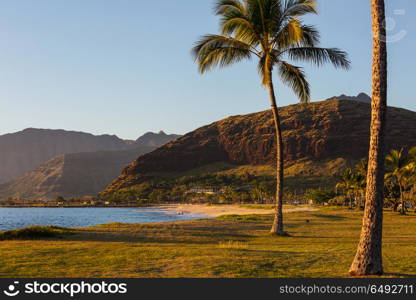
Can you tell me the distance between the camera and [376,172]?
34.6 feet

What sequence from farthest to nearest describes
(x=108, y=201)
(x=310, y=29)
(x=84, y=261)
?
(x=108, y=201) → (x=310, y=29) → (x=84, y=261)

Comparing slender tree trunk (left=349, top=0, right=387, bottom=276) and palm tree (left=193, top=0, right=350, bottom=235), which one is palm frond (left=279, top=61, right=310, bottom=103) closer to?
palm tree (left=193, top=0, right=350, bottom=235)

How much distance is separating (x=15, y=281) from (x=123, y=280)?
229cm

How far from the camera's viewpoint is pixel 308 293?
834 centimetres

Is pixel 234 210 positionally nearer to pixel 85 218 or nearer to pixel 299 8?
pixel 85 218

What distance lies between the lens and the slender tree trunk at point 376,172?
10.3 m

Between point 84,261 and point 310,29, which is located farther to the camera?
point 310,29

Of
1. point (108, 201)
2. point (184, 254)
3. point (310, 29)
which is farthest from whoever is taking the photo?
point (108, 201)

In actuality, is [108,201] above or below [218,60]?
below

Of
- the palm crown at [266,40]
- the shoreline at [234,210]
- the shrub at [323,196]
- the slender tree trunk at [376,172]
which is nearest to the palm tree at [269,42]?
the palm crown at [266,40]

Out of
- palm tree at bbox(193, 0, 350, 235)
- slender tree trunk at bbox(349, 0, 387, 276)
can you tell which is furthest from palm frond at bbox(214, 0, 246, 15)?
slender tree trunk at bbox(349, 0, 387, 276)

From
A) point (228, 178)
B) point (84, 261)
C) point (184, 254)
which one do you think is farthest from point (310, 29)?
point (228, 178)

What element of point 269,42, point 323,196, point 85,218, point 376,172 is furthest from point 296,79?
point 323,196

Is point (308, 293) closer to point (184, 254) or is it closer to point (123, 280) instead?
point (123, 280)
